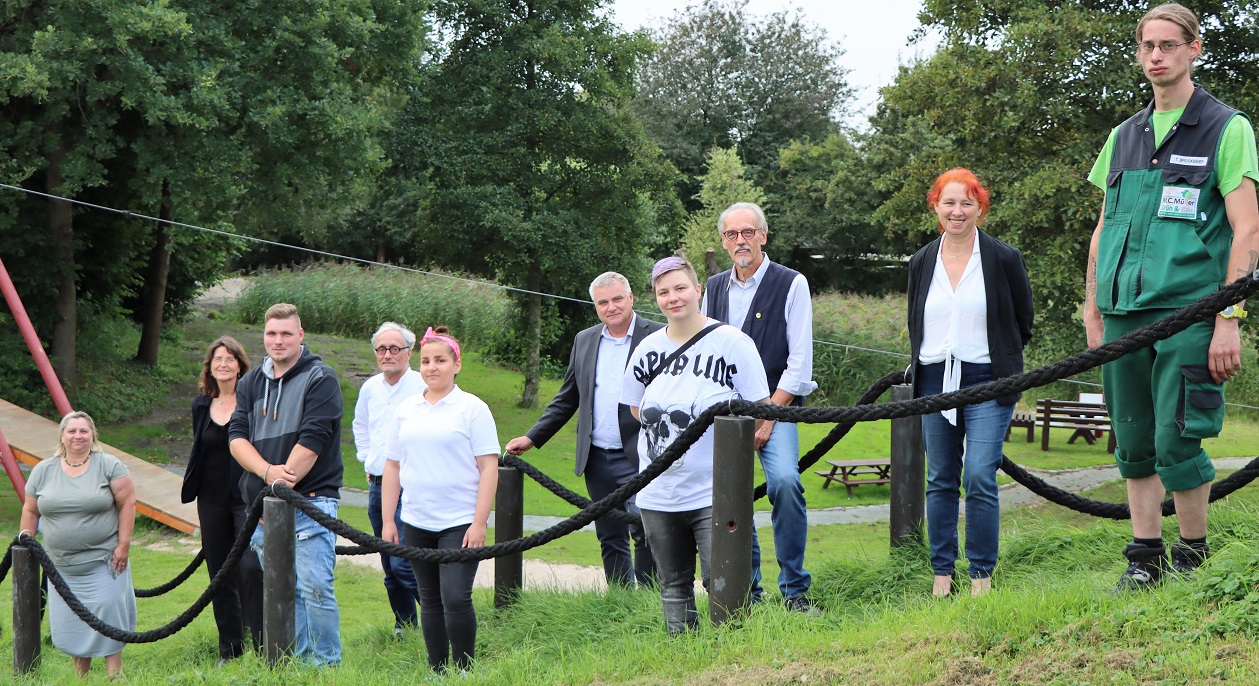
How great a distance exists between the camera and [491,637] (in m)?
5.63

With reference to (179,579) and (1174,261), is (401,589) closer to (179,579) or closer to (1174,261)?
(179,579)

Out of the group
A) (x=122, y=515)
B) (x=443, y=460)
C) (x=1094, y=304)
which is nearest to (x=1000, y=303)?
Answer: (x=1094, y=304)

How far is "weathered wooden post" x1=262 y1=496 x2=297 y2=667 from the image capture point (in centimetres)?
506

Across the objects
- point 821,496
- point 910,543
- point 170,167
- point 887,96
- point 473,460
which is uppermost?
point 887,96

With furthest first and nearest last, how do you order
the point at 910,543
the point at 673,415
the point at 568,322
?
the point at 568,322 → the point at 910,543 → the point at 673,415

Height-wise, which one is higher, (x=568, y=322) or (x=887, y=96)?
(x=887, y=96)

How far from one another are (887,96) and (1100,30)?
3.00 m

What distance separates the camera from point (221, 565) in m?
6.15

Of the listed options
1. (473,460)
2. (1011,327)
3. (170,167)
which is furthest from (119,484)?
(170,167)

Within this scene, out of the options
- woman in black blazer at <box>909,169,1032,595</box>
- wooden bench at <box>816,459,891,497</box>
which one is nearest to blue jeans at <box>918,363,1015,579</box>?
woman in black blazer at <box>909,169,1032,595</box>

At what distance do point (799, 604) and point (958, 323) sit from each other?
4.45ft

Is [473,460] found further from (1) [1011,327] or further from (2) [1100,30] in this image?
(2) [1100,30]

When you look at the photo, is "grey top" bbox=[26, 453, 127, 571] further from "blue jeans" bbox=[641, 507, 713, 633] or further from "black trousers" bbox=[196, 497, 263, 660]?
"blue jeans" bbox=[641, 507, 713, 633]

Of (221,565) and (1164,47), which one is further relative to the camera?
(221,565)
